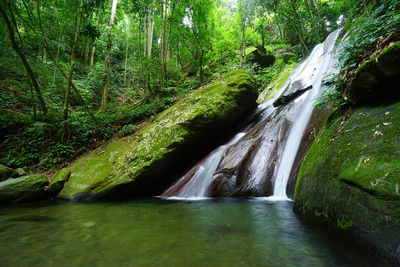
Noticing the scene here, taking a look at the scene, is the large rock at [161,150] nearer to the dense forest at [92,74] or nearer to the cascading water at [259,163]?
the cascading water at [259,163]

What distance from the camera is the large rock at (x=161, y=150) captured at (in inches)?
221

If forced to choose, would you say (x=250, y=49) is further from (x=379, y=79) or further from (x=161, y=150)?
(x=379, y=79)

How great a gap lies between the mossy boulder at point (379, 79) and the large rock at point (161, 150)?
13.1 feet

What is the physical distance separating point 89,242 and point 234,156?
3979mm

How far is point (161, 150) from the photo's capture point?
19.4 feet

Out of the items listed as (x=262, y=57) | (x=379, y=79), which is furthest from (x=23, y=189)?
(x=262, y=57)

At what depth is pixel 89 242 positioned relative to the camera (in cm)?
229

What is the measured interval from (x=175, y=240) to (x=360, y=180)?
2055mm

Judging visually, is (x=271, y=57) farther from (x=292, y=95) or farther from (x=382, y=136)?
(x=382, y=136)

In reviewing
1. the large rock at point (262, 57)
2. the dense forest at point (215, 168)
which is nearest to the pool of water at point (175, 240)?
the dense forest at point (215, 168)

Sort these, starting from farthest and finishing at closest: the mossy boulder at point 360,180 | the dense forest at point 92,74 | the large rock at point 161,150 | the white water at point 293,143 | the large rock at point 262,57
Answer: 1. the large rock at point 262,57
2. the dense forest at point 92,74
3. the large rock at point 161,150
4. the white water at point 293,143
5. the mossy boulder at point 360,180

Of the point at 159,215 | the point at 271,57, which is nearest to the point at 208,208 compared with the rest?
the point at 159,215

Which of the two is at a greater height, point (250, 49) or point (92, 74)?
point (250, 49)

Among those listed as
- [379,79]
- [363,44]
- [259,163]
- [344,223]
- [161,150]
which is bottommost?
[344,223]
